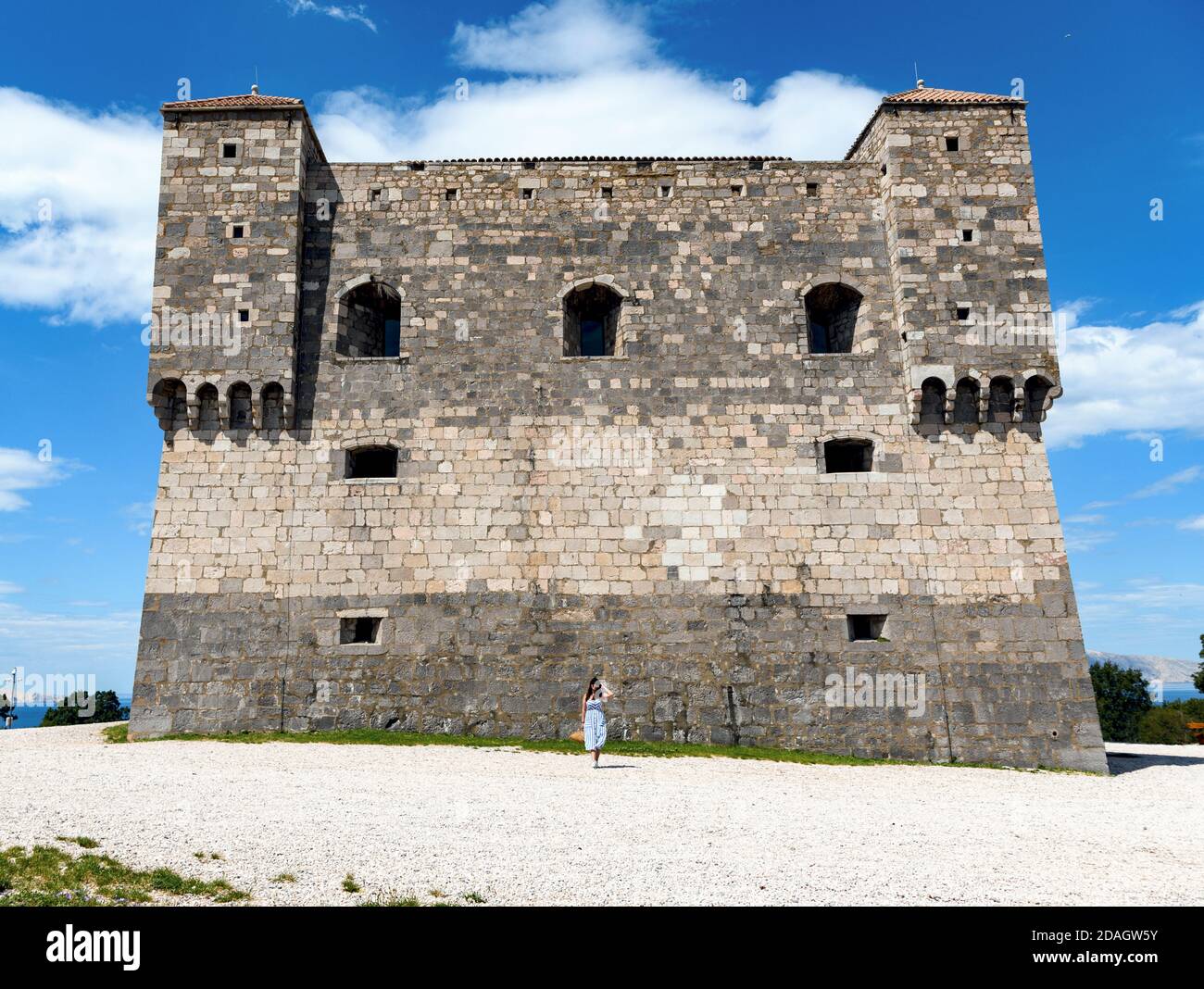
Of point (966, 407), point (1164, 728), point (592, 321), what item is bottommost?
point (1164, 728)

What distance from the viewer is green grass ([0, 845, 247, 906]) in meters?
5.72

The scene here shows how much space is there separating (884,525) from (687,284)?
6.64m

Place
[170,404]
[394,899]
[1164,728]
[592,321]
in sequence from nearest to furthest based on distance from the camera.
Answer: [394,899]
[170,404]
[592,321]
[1164,728]

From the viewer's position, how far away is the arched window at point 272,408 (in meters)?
16.5

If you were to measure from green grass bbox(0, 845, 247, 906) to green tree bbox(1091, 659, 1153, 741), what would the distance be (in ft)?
171

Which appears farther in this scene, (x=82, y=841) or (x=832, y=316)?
(x=832, y=316)

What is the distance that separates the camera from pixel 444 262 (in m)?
17.5

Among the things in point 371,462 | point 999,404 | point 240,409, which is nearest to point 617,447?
point 371,462

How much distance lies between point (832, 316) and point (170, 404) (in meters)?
14.9

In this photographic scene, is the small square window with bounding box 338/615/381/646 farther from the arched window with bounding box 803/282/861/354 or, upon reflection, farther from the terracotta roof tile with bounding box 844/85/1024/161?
the terracotta roof tile with bounding box 844/85/1024/161

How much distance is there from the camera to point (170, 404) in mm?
16719

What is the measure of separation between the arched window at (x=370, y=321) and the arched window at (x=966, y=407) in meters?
12.2

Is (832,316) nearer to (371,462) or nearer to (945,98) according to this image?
(945,98)
